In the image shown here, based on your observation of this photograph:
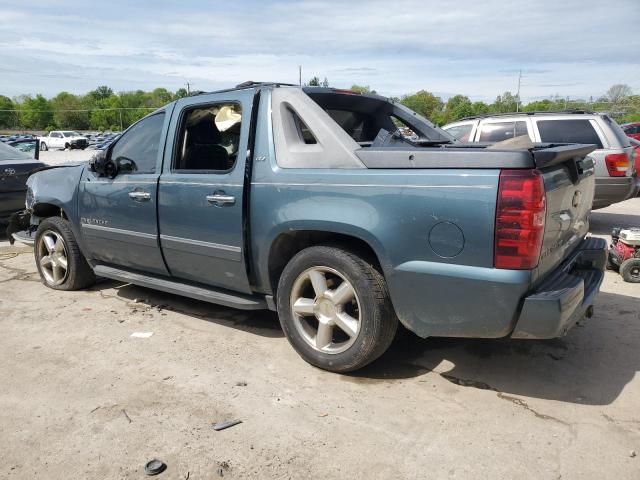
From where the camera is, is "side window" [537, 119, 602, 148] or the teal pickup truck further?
"side window" [537, 119, 602, 148]

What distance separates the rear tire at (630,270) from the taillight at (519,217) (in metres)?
3.24

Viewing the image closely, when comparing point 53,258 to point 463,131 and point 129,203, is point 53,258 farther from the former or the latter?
point 463,131

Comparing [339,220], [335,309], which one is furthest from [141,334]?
[339,220]

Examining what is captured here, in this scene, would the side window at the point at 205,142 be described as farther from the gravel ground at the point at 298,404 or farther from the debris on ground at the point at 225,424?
the debris on ground at the point at 225,424

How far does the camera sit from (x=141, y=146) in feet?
15.1

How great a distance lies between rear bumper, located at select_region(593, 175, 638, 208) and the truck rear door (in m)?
6.20

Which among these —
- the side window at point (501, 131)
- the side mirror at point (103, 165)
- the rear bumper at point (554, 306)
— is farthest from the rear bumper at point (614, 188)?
the side mirror at point (103, 165)

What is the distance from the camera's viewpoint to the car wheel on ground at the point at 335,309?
3221 millimetres

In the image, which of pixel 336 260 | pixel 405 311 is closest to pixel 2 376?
pixel 336 260

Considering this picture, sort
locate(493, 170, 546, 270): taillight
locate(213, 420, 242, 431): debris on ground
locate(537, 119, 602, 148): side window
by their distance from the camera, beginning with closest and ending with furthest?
1. locate(493, 170, 546, 270): taillight
2. locate(213, 420, 242, 431): debris on ground
3. locate(537, 119, 602, 148): side window

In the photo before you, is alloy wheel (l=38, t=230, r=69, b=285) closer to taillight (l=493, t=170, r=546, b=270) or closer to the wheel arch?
the wheel arch

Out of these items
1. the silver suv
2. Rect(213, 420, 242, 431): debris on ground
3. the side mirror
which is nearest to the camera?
Rect(213, 420, 242, 431): debris on ground

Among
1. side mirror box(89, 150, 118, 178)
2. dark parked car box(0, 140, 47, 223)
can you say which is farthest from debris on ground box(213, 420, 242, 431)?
dark parked car box(0, 140, 47, 223)

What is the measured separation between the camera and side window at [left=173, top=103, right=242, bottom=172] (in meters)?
4.20
